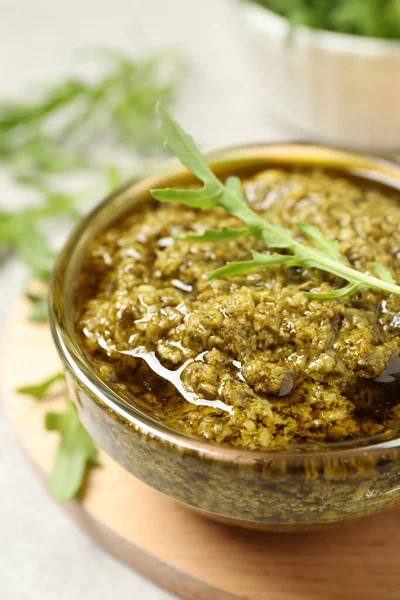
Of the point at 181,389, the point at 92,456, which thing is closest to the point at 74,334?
the point at 181,389

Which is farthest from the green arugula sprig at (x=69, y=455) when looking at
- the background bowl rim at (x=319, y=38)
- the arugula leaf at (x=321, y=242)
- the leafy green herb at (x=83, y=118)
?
the background bowl rim at (x=319, y=38)

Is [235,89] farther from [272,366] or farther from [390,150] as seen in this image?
[272,366]

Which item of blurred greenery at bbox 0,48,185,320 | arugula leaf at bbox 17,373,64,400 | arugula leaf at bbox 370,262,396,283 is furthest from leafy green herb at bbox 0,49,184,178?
arugula leaf at bbox 370,262,396,283

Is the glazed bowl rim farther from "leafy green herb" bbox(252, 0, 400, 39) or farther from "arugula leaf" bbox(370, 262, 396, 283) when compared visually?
"leafy green herb" bbox(252, 0, 400, 39)

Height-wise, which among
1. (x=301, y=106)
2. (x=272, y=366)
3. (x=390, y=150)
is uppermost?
(x=272, y=366)

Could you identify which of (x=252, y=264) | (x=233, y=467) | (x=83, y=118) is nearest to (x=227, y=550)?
(x=233, y=467)

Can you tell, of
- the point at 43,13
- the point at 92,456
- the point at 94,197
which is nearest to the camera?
the point at 92,456

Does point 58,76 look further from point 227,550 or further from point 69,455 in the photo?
point 227,550

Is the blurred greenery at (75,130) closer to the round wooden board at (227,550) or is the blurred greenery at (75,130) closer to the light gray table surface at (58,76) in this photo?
the light gray table surface at (58,76)
